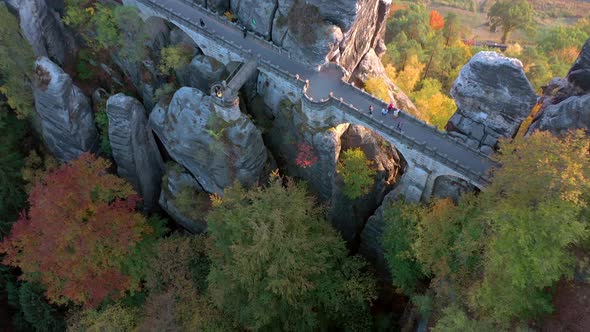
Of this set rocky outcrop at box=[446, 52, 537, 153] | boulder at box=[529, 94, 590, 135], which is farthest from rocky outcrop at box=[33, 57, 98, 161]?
boulder at box=[529, 94, 590, 135]

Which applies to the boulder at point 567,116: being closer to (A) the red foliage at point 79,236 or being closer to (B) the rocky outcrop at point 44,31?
(A) the red foliage at point 79,236

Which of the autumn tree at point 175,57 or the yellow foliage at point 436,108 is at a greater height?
the yellow foliage at point 436,108

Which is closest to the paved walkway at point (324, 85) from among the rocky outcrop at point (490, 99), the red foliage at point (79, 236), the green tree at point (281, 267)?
the rocky outcrop at point (490, 99)

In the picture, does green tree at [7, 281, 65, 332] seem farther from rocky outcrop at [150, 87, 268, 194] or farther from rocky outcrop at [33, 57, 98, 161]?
rocky outcrop at [150, 87, 268, 194]

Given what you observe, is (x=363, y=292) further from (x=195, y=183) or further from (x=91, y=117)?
(x=91, y=117)

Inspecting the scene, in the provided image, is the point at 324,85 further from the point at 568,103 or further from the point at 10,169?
the point at 10,169

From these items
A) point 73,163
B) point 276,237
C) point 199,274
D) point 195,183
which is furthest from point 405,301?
point 73,163

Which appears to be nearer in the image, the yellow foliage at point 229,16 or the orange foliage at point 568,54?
the yellow foliage at point 229,16
